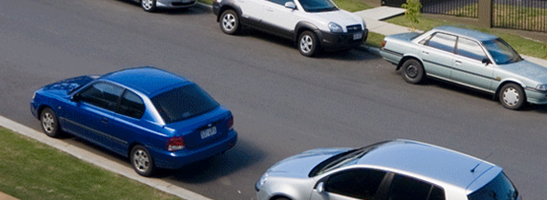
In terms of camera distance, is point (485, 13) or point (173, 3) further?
point (485, 13)

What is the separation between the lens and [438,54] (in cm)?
1625

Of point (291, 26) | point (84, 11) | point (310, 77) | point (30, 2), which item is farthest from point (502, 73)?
point (30, 2)

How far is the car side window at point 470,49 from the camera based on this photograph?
623 inches

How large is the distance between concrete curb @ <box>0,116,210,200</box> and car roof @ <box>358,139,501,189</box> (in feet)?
9.70

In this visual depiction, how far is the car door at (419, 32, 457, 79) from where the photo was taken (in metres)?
16.1

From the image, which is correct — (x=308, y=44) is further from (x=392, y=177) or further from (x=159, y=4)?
(x=392, y=177)

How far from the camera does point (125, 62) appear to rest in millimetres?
16516

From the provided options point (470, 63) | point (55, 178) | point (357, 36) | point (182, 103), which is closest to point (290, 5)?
point (357, 36)

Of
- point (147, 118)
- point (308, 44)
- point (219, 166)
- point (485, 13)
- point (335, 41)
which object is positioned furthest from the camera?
point (485, 13)

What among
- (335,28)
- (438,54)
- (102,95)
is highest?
(102,95)

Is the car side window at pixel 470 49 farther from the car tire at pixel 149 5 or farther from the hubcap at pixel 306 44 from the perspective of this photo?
the car tire at pixel 149 5

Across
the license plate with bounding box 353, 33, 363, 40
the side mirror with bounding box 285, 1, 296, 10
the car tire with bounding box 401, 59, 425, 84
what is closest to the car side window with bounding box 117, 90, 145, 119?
the car tire with bounding box 401, 59, 425, 84

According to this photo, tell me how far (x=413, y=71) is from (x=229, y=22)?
17.2ft

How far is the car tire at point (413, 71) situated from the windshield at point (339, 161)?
7298mm
